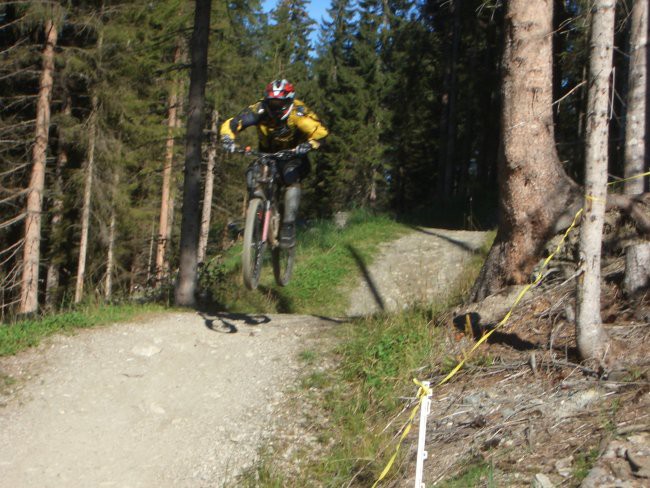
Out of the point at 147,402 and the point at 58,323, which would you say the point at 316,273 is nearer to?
the point at 58,323

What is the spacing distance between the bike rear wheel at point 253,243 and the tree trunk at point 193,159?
3.07m

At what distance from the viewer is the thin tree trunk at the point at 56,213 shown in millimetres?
21839

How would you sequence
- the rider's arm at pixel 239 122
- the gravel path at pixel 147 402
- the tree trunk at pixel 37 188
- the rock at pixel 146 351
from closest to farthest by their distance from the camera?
the gravel path at pixel 147 402
the rider's arm at pixel 239 122
the rock at pixel 146 351
the tree trunk at pixel 37 188

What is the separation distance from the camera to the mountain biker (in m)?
8.07

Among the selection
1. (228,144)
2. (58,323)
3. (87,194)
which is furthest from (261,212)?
(87,194)

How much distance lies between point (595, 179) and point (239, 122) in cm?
406

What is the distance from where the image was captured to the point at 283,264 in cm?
930

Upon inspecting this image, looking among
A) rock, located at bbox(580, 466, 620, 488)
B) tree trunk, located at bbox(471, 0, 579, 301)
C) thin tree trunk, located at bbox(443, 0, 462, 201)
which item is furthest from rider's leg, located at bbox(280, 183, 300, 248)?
thin tree trunk, located at bbox(443, 0, 462, 201)

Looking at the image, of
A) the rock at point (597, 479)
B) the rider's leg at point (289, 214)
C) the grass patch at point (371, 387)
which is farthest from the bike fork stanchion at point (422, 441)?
the rider's leg at point (289, 214)

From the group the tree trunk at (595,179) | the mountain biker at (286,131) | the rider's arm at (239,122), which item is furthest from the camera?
the rider's arm at (239,122)

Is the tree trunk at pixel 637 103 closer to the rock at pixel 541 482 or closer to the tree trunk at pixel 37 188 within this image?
the rock at pixel 541 482

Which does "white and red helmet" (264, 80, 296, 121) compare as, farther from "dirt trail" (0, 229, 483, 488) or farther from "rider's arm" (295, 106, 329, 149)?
"dirt trail" (0, 229, 483, 488)

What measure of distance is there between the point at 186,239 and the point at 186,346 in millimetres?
2825

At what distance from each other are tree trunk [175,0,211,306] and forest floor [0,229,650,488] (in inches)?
62.8
